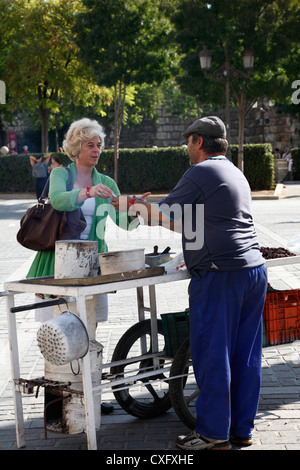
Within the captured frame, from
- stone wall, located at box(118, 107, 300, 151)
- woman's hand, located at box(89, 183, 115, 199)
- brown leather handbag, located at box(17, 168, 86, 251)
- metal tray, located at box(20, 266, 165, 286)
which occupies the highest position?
stone wall, located at box(118, 107, 300, 151)

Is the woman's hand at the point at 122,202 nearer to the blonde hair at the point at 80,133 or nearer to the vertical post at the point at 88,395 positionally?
the blonde hair at the point at 80,133

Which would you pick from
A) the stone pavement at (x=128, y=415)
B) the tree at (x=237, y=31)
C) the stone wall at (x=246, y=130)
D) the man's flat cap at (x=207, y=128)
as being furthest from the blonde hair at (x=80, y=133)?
the stone wall at (x=246, y=130)

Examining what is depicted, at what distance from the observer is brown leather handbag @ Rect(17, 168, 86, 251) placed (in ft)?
14.4

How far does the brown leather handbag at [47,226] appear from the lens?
439 cm

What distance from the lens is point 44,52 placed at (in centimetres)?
3147

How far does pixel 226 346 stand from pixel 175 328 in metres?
0.73

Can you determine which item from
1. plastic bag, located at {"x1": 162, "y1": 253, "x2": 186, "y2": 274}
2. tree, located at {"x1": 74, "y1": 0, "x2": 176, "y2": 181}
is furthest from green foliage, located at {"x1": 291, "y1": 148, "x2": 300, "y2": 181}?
plastic bag, located at {"x1": 162, "y1": 253, "x2": 186, "y2": 274}

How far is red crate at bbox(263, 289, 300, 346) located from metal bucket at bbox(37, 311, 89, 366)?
1324mm

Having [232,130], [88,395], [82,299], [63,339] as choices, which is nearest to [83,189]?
[82,299]

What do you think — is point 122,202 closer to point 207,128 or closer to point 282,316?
point 207,128

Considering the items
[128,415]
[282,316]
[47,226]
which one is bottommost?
[128,415]

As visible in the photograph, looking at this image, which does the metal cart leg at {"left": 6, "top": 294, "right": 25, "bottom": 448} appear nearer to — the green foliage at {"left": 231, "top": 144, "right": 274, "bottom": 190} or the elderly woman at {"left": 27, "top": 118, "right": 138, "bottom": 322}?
the elderly woman at {"left": 27, "top": 118, "right": 138, "bottom": 322}

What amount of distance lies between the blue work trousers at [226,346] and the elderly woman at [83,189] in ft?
3.05
